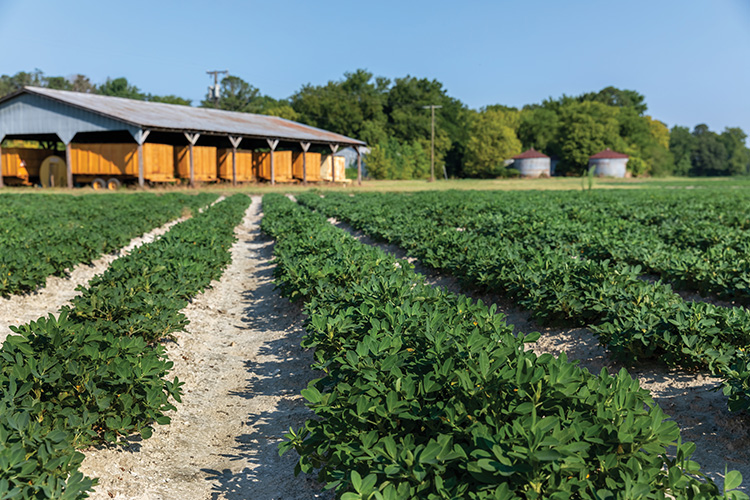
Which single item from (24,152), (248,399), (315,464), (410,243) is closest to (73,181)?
(24,152)

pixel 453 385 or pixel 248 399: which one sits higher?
pixel 453 385

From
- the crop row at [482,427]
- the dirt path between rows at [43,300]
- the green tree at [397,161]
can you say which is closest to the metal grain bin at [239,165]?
the green tree at [397,161]

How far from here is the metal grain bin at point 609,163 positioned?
72000mm

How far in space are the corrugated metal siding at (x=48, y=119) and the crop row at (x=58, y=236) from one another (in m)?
12.5

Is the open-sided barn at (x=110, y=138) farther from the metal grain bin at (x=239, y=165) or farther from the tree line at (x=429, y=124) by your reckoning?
the tree line at (x=429, y=124)

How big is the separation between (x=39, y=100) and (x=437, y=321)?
32.9 meters

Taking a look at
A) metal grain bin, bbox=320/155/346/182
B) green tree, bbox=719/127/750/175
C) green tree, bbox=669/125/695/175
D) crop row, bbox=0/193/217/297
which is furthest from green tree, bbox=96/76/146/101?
green tree, bbox=719/127/750/175

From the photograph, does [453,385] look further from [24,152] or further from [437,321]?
[24,152]

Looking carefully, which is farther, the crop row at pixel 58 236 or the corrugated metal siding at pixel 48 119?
the corrugated metal siding at pixel 48 119

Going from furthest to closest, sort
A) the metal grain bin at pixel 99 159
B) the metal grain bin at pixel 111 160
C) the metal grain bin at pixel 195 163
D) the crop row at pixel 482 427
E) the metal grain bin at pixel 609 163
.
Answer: the metal grain bin at pixel 609 163
the metal grain bin at pixel 195 163
the metal grain bin at pixel 99 159
the metal grain bin at pixel 111 160
the crop row at pixel 482 427

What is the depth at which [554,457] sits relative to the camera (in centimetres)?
214

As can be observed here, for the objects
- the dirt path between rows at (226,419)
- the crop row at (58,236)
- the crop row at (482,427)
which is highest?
the crop row at (58,236)

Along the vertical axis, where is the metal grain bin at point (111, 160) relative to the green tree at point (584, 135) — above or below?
below

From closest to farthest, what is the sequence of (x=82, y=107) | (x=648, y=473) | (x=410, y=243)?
(x=648, y=473)
(x=410, y=243)
(x=82, y=107)
